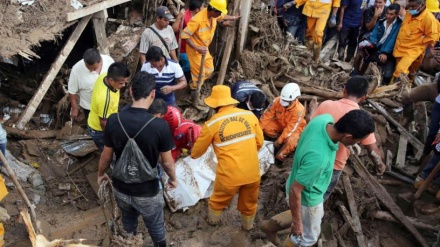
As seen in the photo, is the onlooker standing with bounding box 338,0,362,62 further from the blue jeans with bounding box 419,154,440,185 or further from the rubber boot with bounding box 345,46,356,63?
the blue jeans with bounding box 419,154,440,185

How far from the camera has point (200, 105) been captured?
272 inches

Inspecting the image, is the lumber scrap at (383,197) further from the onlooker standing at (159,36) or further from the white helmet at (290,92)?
the onlooker standing at (159,36)

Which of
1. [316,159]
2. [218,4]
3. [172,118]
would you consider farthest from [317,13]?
[316,159]

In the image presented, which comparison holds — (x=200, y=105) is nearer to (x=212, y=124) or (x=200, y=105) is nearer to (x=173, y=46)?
(x=173, y=46)

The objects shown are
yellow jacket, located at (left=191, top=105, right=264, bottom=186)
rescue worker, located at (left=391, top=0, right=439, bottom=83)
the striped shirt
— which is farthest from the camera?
rescue worker, located at (left=391, top=0, right=439, bottom=83)

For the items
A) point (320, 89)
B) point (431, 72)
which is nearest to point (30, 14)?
point (320, 89)

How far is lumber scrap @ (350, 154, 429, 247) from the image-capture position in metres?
5.00

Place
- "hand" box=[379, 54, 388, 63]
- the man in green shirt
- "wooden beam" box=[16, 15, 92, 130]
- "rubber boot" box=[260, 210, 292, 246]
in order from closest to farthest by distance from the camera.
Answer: the man in green shirt, "rubber boot" box=[260, 210, 292, 246], "wooden beam" box=[16, 15, 92, 130], "hand" box=[379, 54, 388, 63]

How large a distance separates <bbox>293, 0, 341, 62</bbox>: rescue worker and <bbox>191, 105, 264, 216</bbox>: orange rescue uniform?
4460 millimetres

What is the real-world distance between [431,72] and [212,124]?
623 cm

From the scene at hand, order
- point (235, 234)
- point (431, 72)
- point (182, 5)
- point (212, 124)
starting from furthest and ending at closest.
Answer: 1. point (431, 72)
2. point (182, 5)
3. point (235, 234)
4. point (212, 124)

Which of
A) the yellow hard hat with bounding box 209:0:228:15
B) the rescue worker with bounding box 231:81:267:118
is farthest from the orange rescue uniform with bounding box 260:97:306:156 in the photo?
the yellow hard hat with bounding box 209:0:228:15

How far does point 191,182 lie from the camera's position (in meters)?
5.36

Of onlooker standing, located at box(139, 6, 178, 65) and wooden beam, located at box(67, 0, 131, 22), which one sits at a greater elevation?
wooden beam, located at box(67, 0, 131, 22)
